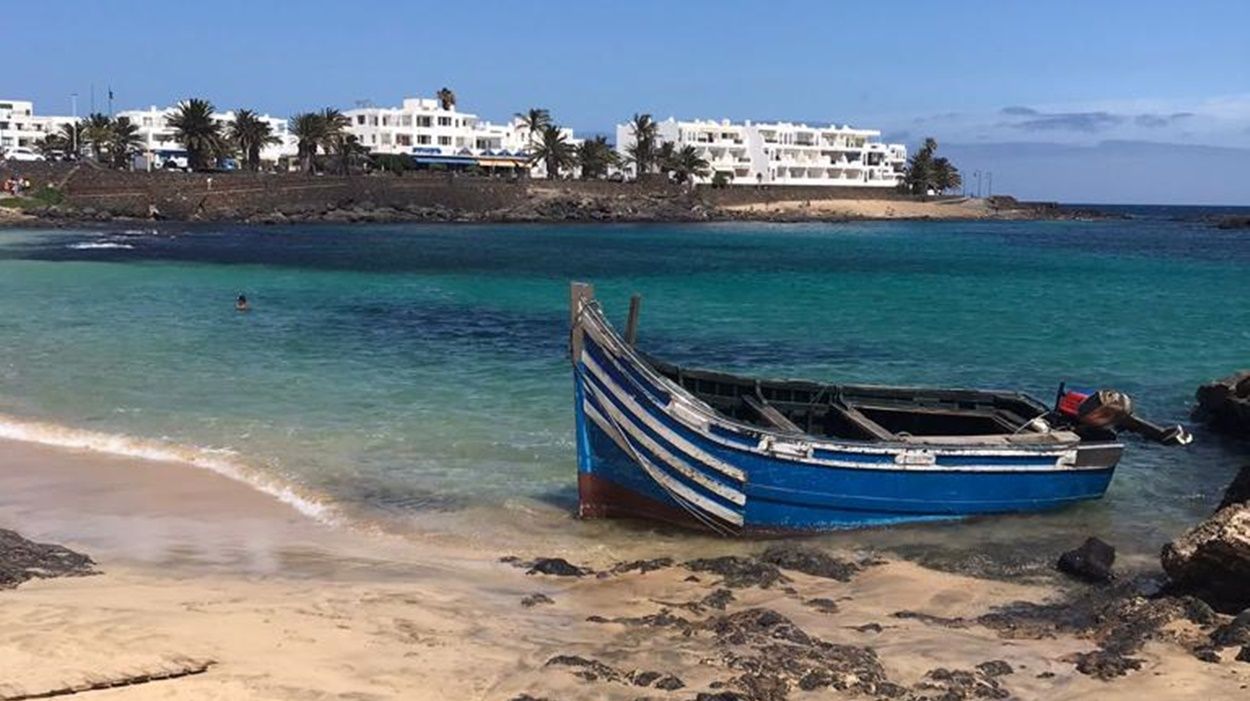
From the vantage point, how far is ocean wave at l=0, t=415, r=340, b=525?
545 inches

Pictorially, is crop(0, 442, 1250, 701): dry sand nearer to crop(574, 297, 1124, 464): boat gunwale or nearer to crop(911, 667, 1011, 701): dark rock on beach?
crop(911, 667, 1011, 701): dark rock on beach

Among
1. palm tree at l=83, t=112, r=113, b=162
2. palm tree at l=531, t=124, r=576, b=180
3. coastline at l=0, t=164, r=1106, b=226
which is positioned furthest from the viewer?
palm tree at l=531, t=124, r=576, b=180

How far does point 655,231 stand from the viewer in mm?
96438

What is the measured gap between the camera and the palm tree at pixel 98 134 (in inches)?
3925

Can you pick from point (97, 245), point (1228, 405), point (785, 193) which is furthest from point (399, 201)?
point (1228, 405)

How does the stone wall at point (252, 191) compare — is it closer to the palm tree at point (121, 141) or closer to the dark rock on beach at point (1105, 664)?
the palm tree at point (121, 141)

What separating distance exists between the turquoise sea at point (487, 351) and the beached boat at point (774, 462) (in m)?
0.33

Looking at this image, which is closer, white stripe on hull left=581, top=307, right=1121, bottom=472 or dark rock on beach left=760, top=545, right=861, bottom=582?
dark rock on beach left=760, top=545, right=861, bottom=582

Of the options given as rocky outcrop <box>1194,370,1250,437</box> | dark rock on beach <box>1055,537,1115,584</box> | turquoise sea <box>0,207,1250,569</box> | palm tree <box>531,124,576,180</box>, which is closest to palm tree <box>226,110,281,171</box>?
palm tree <box>531,124,576,180</box>

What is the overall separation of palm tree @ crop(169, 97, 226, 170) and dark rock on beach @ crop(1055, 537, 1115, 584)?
91469 millimetres

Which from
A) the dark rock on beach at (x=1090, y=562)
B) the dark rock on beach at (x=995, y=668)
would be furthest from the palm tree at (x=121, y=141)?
the dark rock on beach at (x=995, y=668)

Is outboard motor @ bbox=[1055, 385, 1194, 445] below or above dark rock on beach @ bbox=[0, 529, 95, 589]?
above

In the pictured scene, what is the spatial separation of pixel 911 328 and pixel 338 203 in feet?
238

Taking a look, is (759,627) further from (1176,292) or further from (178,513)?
(1176,292)
